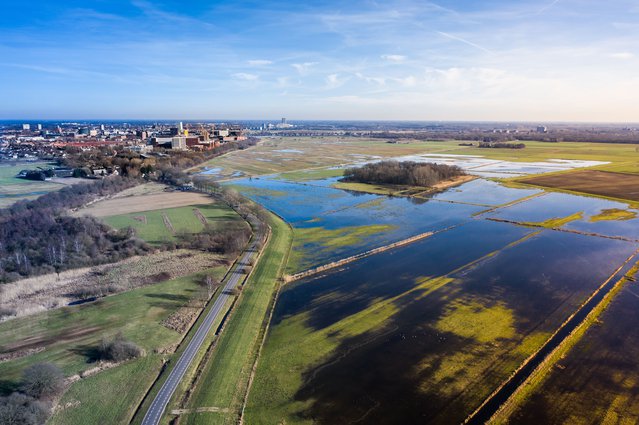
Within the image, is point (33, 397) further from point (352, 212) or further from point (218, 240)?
point (352, 212)

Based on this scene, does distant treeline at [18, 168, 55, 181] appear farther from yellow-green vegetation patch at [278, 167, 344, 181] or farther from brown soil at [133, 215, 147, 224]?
yellow-green vegetation patch at [278, 167, 344, 181]

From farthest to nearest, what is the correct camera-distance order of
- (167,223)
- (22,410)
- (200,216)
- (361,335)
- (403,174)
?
(403,174) < (200,216) < (167,223) < (361,335) < (22,410)

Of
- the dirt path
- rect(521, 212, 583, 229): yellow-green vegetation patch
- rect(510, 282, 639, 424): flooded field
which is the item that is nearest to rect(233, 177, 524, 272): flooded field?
rect(521, 212, 583, 229): yellow-green vegetation patch

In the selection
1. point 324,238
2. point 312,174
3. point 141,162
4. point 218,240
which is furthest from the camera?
point 312,174

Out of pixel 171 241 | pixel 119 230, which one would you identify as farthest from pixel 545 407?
pixel 119 230

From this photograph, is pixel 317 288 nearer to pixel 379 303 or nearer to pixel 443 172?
pixel 379 303

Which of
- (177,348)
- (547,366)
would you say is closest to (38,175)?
(177,348)

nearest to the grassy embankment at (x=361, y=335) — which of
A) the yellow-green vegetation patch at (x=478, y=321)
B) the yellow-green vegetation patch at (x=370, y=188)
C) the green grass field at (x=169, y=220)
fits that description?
the yellow-green vegetation patch at (x=478, y=321)
